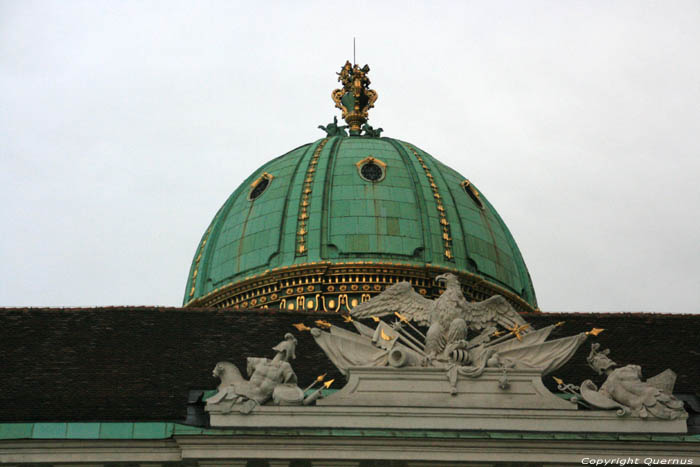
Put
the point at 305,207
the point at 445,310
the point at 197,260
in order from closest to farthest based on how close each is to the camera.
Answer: the point at 445,310 → the point at 305,207 → the point at 197,260

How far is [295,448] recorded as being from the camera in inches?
1105

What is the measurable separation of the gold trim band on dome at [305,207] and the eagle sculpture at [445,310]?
412 inches

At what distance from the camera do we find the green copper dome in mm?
41031

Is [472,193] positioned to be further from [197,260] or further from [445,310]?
[445,310]

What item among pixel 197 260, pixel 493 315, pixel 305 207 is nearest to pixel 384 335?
pixel 493 315

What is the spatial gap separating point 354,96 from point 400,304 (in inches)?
742

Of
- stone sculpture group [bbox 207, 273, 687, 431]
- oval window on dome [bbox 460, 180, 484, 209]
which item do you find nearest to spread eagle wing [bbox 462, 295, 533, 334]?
stone sculpture group [bbox 207, 273, 687, 431]

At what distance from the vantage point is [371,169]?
44.2 meters

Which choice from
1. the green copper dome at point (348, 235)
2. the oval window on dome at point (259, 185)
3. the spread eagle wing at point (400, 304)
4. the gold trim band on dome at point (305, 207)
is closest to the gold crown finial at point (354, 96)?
the green copper dome at point (348, 235)

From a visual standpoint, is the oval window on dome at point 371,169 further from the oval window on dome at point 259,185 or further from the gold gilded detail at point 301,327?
the gold gilded detail at point 301,327

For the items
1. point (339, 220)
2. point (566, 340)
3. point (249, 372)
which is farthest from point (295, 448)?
point (339, 220)

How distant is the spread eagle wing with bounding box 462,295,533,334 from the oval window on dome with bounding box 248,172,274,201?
47.0ft

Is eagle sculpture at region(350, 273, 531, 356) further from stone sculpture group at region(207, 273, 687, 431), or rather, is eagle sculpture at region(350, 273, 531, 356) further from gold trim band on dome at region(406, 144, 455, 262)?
gold trim band on dome at region(406, 144, 455, 262)

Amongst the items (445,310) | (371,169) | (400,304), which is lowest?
Answer: (445,310)
